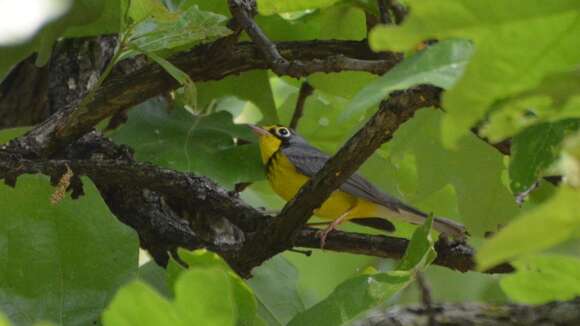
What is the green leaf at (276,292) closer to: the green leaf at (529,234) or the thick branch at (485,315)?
the thick branch at (485,315)

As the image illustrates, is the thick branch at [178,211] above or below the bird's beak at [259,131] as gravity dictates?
above

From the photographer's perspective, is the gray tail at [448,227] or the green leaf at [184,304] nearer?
the green leaf at [184,304]

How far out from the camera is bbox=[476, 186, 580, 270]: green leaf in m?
0.56

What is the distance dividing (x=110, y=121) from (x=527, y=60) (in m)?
1.71

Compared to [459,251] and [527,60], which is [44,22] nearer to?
[459,251]

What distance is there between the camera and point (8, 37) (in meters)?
1.93

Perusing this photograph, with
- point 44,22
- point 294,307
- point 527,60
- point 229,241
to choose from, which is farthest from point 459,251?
point 527,60

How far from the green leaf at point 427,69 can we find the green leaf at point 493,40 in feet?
0.27

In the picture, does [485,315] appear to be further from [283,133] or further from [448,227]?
[283,133]

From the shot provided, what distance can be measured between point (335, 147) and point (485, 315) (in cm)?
166

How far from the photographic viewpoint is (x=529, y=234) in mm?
561

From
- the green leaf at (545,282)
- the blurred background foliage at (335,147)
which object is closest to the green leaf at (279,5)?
the blurred background foliage at (335,147)


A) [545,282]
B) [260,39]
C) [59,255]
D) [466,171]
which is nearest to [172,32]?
[260,39]

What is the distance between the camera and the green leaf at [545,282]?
80 centimetres
